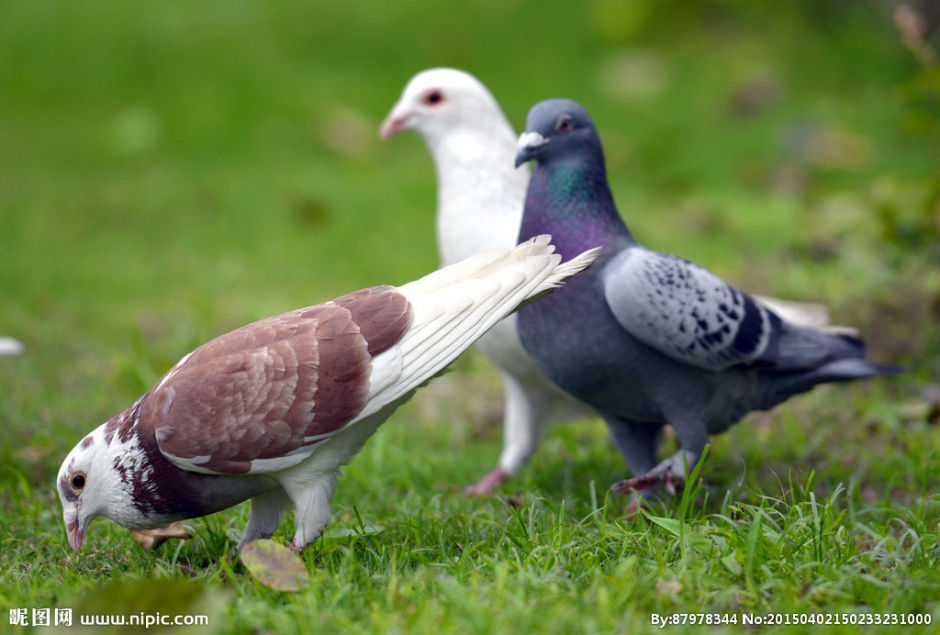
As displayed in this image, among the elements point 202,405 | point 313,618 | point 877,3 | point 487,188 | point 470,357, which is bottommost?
point 470,357

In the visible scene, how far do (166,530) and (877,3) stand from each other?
9.66 meters

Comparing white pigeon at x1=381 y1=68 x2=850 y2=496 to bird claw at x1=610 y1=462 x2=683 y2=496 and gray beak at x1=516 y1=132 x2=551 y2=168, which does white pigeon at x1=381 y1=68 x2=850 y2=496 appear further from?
bird claw at x1=610 y1=462 x2=683 y2=496

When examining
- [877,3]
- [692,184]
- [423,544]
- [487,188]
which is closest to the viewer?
[423,544]

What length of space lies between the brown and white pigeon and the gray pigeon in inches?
14.3

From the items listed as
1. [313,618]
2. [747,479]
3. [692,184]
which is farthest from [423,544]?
[692,184]

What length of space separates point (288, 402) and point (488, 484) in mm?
1346

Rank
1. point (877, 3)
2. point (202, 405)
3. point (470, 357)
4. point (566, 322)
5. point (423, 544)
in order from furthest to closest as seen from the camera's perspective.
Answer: point (877, 3) → point (470, 357) → point (566, 322) → point (423, 544) → point (202, 405)

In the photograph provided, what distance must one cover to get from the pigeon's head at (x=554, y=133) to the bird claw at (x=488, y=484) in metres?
1.23

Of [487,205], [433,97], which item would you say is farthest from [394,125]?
[487,205]

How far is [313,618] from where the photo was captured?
2201 millimetres

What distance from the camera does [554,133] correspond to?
318cm

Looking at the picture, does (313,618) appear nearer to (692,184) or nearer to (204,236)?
(204,236)

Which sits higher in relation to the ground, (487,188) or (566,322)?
(487,188)

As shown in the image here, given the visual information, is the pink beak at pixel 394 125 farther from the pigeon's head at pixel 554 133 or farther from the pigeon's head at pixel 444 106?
the pigeon's head at pixel 554 133
